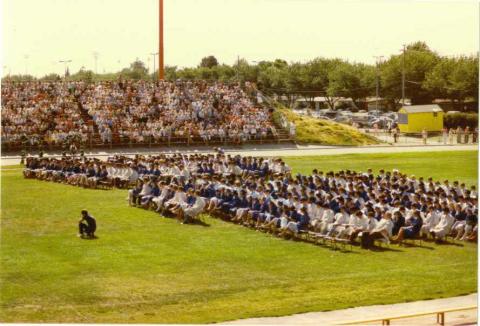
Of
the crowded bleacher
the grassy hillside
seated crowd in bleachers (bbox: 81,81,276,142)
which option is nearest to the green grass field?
the crowded bleacher

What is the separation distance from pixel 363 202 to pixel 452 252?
3.47 m

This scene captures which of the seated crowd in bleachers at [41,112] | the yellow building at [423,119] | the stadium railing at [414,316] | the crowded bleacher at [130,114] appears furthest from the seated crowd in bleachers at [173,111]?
the stadium railing at [414,316]

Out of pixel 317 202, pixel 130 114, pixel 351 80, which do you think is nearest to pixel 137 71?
pixel 351 80

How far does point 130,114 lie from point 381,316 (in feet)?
110

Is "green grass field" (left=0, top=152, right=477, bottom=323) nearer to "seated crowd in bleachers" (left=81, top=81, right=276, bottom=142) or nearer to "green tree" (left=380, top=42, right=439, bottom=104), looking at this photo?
"seated crowd in bleachers" (left=81, top=81, right=276, bottom=142)

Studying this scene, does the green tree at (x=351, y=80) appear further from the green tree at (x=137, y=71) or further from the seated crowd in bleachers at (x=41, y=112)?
the seated crowd in bleachers at (x=41, y=112)

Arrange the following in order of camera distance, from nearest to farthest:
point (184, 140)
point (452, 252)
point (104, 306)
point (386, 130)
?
point (104, 306) < point (452, 252) < point (184, 140) < point (386, 130)

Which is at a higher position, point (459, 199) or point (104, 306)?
point (459, 199)

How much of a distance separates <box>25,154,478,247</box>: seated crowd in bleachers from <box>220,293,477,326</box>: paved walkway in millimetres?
4562

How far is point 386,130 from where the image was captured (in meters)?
54.5

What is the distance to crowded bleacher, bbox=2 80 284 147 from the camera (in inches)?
1660

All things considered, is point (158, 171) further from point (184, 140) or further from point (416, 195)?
point (184, 140)

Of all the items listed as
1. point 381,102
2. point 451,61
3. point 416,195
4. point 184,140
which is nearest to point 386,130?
point 451,61

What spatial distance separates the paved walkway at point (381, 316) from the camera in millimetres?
13922
